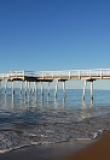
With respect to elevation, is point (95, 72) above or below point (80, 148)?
above

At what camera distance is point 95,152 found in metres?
8.02

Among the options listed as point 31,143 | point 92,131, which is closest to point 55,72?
point 92,131

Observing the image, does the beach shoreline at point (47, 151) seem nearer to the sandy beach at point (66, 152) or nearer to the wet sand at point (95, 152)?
the sandy beach at point (66, 152)

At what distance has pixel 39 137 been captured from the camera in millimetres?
10180

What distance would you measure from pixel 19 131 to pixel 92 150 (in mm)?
3571

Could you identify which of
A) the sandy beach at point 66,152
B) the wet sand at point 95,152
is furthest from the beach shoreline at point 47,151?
the wet sand at point 95,152

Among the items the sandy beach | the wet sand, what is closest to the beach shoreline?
the sandy beach

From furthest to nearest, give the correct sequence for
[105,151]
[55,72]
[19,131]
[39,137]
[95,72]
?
[55,72] < [95,72] < [19,131] < [39,137] < [105,151]

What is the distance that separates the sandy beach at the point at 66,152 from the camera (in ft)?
24.4

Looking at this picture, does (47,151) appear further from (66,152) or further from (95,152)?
(95,152)

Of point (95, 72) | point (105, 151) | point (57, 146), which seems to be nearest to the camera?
point (105, 151)

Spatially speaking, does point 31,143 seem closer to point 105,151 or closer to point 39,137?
point 39,137

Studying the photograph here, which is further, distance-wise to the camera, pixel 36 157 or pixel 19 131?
pixel 19 131

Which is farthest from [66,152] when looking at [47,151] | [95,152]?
[95,152]
